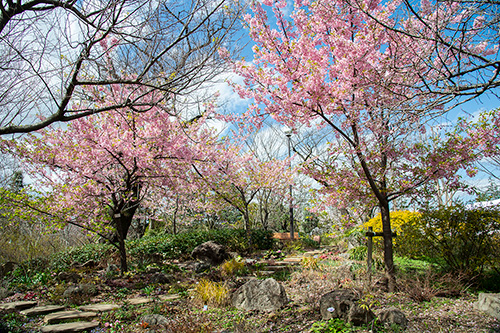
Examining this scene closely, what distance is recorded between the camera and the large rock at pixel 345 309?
10.8 feet

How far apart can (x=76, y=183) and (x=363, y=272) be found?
6.69 meters

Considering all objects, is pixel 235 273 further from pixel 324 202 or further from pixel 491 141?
pixel 491 141

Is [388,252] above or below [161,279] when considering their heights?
above

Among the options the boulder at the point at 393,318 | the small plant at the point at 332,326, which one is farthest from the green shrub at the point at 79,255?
the boulder at the point at 393,318

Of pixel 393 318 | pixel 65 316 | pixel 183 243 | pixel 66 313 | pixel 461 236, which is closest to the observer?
pixel 393 318

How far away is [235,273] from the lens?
671 centimetres

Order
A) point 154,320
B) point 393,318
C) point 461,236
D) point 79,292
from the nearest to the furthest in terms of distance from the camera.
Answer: point 393,318
point 154,320
point 461,236
point 79,292

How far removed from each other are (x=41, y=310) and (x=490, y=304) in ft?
20.3

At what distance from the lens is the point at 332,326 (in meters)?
3.30

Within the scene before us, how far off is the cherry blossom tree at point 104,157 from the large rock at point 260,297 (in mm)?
3140

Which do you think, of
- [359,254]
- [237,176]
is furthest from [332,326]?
[237,176]

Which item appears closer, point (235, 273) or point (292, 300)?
point (292, 300)

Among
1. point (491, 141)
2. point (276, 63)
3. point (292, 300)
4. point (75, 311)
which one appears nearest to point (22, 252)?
point (75, 311)

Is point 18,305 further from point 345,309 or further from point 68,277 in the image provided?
point 345,309
